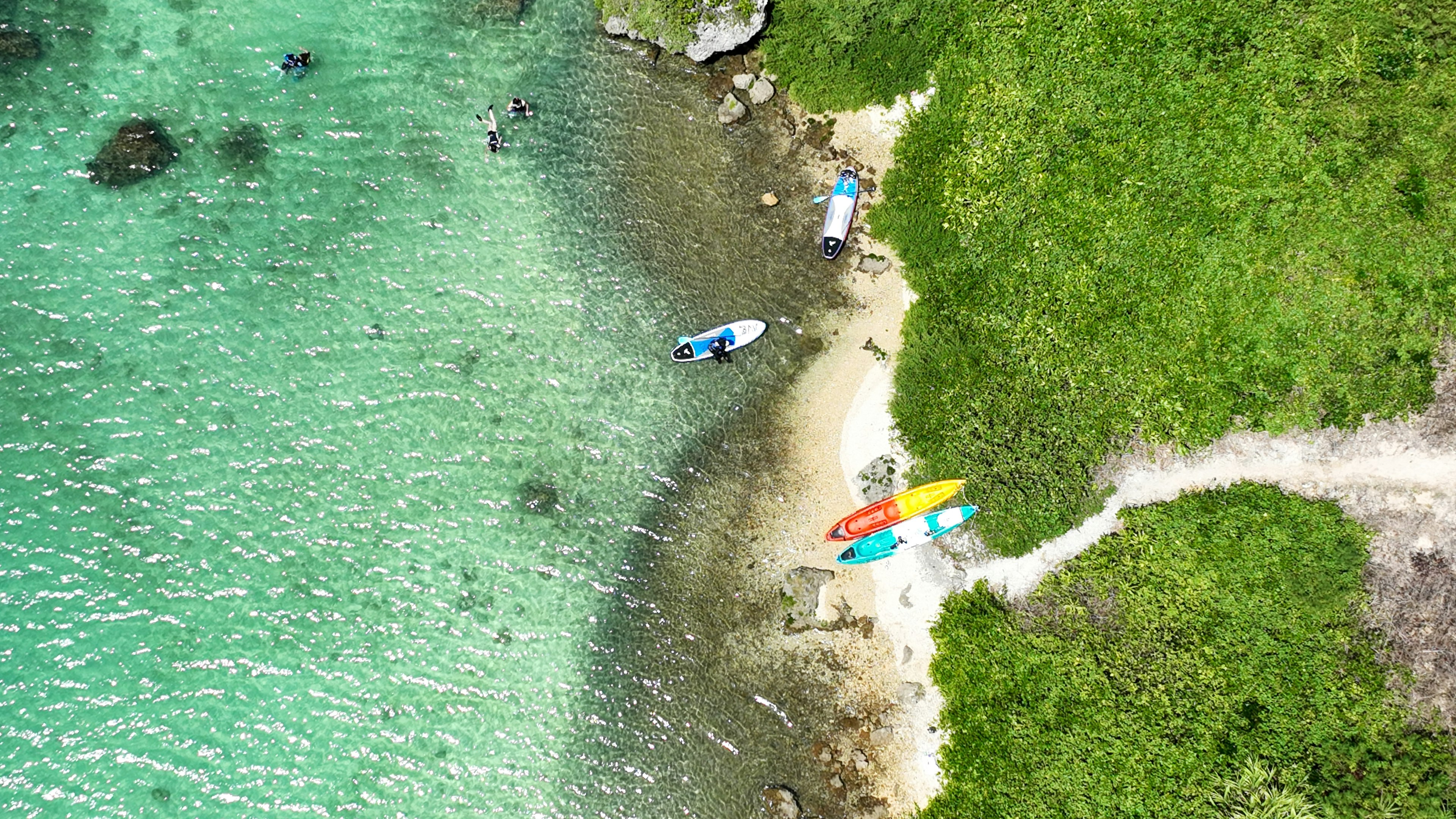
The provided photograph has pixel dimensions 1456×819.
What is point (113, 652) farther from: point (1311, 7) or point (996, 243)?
point (1311, 7)

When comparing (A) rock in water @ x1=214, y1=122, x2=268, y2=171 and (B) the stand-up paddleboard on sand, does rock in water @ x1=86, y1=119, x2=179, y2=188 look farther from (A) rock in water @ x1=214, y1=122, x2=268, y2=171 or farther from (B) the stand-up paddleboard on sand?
(B) the stand-up paddleboard on sand

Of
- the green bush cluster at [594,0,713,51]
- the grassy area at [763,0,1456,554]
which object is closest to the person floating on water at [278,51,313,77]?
the green bush cluster at [594,0,713,51]

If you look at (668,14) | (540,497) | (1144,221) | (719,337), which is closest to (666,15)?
(668,14)

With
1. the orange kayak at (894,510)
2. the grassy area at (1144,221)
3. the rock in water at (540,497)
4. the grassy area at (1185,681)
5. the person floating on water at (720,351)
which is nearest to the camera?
the grassy area at (1185,681)

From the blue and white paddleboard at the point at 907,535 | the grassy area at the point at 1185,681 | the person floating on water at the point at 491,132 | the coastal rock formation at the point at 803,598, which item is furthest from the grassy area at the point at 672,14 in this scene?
the grassy area at the point at 1185,681

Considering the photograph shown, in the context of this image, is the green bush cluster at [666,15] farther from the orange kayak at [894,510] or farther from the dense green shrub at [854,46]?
the orange kayak at [894,510]

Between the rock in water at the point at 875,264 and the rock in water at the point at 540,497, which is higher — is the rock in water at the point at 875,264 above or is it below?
above

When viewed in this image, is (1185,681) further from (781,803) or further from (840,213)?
(840,213)
